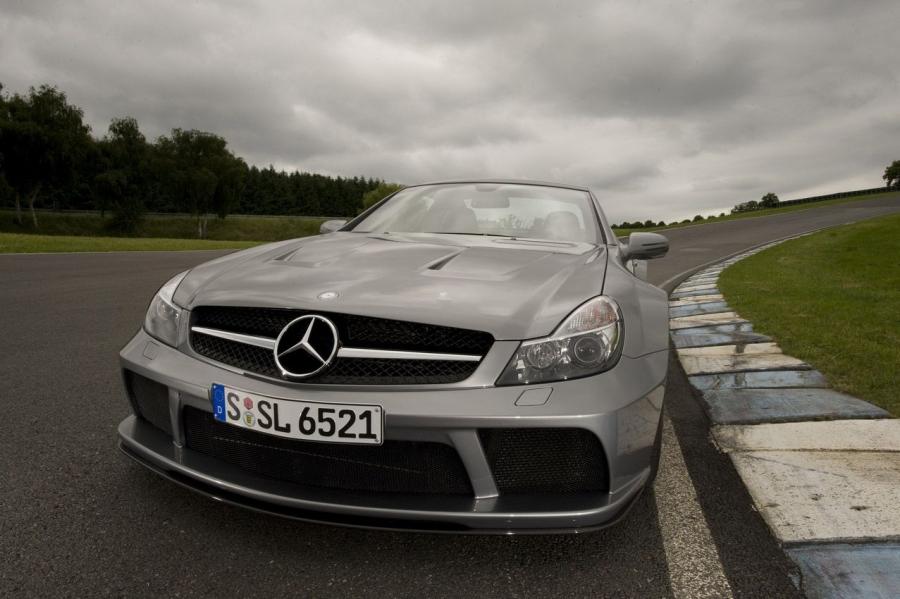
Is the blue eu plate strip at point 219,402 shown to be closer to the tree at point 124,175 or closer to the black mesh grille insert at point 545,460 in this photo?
the black mesh grille insert at point 545,460

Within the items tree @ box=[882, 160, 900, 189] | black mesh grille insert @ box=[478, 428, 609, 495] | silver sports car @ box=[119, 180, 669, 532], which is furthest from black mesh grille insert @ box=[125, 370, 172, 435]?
tree @ box=[882, 160, 900, 189]

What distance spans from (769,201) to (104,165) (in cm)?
6053

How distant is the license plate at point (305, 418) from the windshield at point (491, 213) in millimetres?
1671

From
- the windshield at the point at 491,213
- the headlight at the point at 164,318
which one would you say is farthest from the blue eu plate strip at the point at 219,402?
the windshield at the point at 491,213

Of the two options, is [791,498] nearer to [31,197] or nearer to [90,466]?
[90,466]

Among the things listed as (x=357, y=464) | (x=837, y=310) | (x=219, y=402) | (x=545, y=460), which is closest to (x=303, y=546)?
(x=357, y=464)

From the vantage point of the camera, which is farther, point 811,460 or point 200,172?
point 200,172

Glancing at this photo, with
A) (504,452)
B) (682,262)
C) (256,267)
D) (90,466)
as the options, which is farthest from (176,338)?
(682,262)

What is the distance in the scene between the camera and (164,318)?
85.6 inches

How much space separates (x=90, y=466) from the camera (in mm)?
2385

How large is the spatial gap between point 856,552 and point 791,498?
14.4 inches

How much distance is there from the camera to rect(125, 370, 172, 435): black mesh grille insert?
1945 millimetres

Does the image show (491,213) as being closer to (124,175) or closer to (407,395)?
(407,395)

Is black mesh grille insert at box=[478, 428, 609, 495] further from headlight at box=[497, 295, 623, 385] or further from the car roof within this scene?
the car roof
